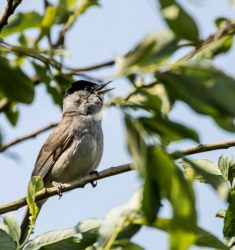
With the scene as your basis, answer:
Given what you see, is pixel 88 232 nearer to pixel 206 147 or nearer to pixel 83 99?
pixel 206 147

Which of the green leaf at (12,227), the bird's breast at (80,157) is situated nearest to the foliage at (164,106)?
the green leaf at (12,227)

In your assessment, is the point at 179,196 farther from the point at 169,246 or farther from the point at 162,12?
the point at 162,12

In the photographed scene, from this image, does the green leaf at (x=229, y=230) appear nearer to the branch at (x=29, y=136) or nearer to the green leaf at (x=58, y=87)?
the green leaf at (x=58, y=87)

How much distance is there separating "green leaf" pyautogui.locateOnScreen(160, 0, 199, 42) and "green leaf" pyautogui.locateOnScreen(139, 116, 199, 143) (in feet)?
0.54

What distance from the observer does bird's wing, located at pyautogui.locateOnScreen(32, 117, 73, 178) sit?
6.30 m

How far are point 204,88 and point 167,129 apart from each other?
6.0 inches

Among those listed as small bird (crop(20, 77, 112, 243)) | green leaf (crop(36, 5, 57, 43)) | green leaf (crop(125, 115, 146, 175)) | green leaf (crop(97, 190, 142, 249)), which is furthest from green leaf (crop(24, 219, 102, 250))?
small bird (crop(20, 77, 112, 243))

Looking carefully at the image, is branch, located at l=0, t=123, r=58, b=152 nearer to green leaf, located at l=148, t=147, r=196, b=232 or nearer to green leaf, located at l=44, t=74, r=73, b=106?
green leaf, located at l=44, t=74, r=73, b=106

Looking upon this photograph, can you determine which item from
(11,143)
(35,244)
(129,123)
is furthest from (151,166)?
(11,143)

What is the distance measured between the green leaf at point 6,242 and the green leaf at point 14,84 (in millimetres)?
681

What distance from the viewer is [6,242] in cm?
175

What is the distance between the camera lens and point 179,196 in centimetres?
96

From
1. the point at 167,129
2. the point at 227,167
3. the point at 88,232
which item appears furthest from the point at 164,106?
the point at 227,167

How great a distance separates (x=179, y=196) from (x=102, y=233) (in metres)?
0.27
